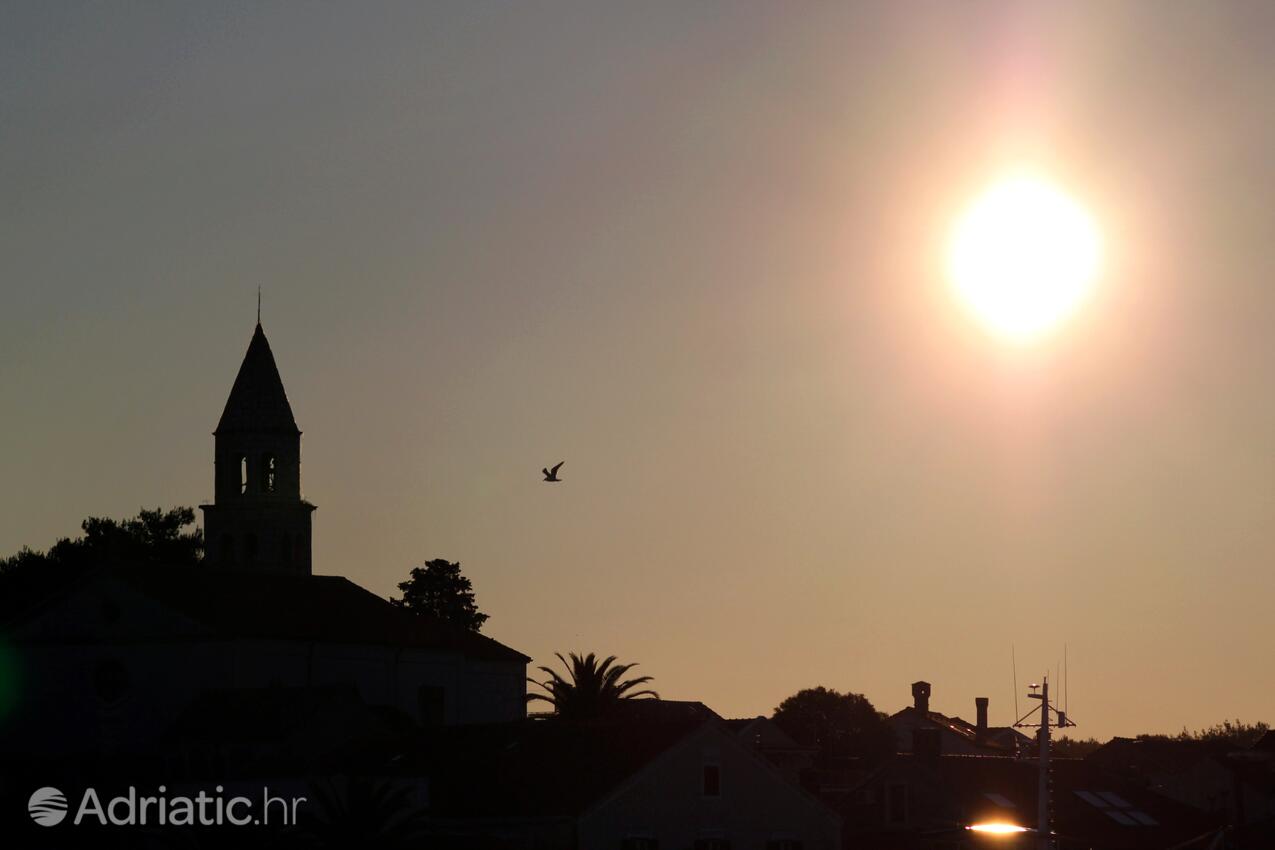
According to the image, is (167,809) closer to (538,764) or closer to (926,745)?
(538,764)

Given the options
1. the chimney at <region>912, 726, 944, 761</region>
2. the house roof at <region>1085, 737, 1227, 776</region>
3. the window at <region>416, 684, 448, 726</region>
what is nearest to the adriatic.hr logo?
the window at <region>416, 684, 448, 726</region>

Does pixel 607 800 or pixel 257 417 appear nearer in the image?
pixel 607 800

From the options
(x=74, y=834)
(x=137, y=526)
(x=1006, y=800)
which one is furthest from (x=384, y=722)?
(x=137, y=526)

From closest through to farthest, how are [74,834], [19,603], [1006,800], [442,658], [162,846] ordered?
1. [162,846]
2. [74,834]
3. [1006,800]
4. [442,658]
5. [19,603]

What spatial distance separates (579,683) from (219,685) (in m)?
19.4

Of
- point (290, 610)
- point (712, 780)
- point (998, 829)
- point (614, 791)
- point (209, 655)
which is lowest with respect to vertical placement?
point (998, 829)

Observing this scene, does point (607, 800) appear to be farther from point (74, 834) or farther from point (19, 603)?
point (19, 603)

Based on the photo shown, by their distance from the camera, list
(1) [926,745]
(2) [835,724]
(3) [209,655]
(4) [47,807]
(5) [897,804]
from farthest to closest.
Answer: (2) [835,724]
(3) [209,655]
(1) [926,745]
(5) [897,804]
(4) [47,807]

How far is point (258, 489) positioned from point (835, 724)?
65353 mm

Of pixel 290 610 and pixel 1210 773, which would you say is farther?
pixel 1210 773

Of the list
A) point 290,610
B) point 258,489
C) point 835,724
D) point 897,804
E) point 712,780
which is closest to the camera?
point 712,780

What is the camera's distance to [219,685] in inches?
3406

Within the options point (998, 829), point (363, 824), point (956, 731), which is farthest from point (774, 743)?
point (363, 824)

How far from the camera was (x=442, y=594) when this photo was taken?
134m
